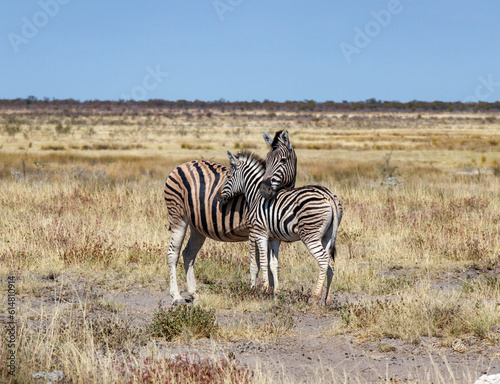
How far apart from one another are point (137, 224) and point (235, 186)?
16.6ft

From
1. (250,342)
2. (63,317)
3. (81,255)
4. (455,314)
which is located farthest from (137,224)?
(455,314)

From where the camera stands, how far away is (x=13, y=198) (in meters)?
14.0

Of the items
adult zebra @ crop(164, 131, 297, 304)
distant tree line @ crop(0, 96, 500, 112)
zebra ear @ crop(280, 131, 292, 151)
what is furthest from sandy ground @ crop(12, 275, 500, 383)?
A: distant tree line @ crop(0, 96, 500, 112)

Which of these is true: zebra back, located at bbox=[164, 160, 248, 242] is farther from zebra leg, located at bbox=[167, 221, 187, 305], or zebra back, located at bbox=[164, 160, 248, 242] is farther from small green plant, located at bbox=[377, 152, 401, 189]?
small green plant, located at bbox=[377, 152, 401, 189]

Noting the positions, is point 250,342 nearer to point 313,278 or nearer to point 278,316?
point 278,316

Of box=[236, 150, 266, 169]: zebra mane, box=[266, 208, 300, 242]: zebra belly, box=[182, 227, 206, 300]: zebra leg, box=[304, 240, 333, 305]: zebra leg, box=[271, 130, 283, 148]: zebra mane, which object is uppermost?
box=[271, 130, 283, 148]: zebra mane

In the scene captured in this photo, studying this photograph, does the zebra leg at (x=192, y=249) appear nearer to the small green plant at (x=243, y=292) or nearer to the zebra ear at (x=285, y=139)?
the small green plant at (x=243, y=292)

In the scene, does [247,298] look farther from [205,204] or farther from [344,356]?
[344,356]

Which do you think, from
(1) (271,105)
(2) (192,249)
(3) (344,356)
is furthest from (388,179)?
(1) (271,105)

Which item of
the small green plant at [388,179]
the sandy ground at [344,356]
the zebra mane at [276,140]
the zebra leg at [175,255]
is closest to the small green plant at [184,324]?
the sandy ground at [344,356]

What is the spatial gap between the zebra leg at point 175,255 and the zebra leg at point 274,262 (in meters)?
1.25

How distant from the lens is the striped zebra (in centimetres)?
661

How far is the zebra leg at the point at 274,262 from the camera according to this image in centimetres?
711

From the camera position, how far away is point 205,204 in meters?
7.47
